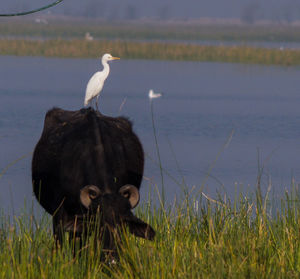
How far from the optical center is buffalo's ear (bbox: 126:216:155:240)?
17.9 ft

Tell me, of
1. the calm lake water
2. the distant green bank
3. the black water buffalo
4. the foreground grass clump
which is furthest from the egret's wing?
the distant green bank

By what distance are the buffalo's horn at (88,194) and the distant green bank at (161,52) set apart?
3784 cm

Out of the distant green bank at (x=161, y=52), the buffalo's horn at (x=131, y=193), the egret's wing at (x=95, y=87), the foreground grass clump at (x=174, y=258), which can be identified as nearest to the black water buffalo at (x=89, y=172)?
the buffalo's horn at (x=131, y=193)

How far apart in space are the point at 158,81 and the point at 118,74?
5.34m

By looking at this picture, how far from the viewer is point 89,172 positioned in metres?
6.03

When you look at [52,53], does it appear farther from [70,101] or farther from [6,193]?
[6,193]

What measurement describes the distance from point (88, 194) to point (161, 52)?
39532mm

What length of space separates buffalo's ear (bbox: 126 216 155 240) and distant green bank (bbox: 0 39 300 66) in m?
37.9

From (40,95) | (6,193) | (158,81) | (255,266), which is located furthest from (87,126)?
(158,81)

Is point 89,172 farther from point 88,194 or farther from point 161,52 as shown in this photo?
point 161,52

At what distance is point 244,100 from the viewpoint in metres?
34.4

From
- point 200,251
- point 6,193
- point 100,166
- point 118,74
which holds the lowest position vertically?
point 118,74

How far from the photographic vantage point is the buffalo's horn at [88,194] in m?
5.47

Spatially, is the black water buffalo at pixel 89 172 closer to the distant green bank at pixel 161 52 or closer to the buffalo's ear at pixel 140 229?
the buffalo's ear at pixel 140 229
